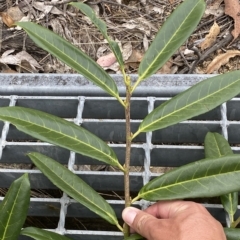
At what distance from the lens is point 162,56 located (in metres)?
0.94

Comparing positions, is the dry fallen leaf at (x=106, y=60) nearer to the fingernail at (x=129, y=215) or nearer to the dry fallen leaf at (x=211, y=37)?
the dry fallen leaf at (x=211, y=37)

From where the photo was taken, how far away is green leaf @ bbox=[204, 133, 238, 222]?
38.0 inches

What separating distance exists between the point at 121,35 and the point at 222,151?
31.4 inches

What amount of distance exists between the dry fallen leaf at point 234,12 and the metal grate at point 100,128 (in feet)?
1.67

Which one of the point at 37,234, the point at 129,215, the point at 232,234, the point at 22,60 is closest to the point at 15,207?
the point at 37,234

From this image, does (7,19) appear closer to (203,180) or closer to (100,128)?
(100,128)

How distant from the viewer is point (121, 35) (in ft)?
5.46

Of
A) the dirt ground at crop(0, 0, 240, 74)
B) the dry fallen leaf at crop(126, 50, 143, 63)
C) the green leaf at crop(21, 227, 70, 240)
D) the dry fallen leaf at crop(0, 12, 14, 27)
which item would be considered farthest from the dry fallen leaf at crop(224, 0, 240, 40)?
the green leaf at crop(21, 227, 70, 240)

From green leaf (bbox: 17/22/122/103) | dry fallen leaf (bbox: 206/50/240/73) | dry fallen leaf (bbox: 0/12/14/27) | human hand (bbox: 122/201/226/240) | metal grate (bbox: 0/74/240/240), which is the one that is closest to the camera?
human hand (bbox: 122/201/226/240)

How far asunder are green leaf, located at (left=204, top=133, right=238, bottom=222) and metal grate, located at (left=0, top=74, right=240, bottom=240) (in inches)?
2.5

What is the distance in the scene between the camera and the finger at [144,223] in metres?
0.84

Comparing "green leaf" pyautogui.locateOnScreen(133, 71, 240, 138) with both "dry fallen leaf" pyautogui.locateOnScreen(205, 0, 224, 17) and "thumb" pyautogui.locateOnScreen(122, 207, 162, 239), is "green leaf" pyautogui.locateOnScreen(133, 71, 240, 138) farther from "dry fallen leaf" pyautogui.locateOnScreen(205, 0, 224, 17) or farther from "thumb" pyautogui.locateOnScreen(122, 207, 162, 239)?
"dry fallen leaf" pyautogui.locateOnScreen(205, 0, 224, 17)

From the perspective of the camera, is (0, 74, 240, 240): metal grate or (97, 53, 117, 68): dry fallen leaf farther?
(97, 53, 117, 68): dry fallen leaf

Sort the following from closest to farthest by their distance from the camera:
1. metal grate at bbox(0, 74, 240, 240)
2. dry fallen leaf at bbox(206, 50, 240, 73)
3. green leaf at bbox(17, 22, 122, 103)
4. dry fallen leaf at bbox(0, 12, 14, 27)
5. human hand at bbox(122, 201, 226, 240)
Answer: human hand at bbox(122, 201, 226, 240), green leaf at bbox(17, 22, 122, 103), metal grate at bbox(0, 74, 240, 240), dry fallen leaf at bbox(206, 50, 240, 73), dry fallen leaf at bbox(0, 12, 14, 27)
